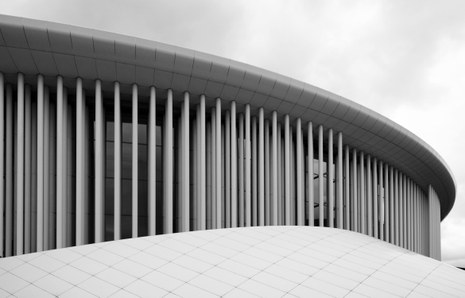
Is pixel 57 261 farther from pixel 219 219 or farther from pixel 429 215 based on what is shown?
pixel 429 215

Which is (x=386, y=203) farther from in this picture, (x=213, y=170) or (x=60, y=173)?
(x=60, y=173)

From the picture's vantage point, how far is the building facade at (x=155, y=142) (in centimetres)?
2042

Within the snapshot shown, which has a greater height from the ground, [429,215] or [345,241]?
[345,241]

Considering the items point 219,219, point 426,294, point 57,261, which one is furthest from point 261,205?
point 57,261

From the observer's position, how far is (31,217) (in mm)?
20891

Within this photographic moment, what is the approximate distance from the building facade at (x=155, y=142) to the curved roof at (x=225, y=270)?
19.7 feet

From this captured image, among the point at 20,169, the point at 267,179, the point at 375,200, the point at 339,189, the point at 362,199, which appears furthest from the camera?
the point at 375,200

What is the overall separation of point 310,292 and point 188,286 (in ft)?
10.3

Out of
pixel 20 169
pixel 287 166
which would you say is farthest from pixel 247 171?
pixel 20 169

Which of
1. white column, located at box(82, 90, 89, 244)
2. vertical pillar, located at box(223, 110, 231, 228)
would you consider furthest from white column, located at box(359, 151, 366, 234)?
white column, located at box(82, 90, 89, 244)

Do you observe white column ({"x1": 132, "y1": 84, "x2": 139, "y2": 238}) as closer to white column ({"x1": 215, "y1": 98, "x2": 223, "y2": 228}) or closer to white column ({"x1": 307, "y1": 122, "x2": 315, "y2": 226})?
white column ({"x1": 215, "y1": 98, "x2": 223, "y2": 228})

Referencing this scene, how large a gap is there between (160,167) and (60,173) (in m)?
5.12

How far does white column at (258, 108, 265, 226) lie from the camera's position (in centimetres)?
2419

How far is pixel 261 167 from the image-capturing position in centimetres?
2438
